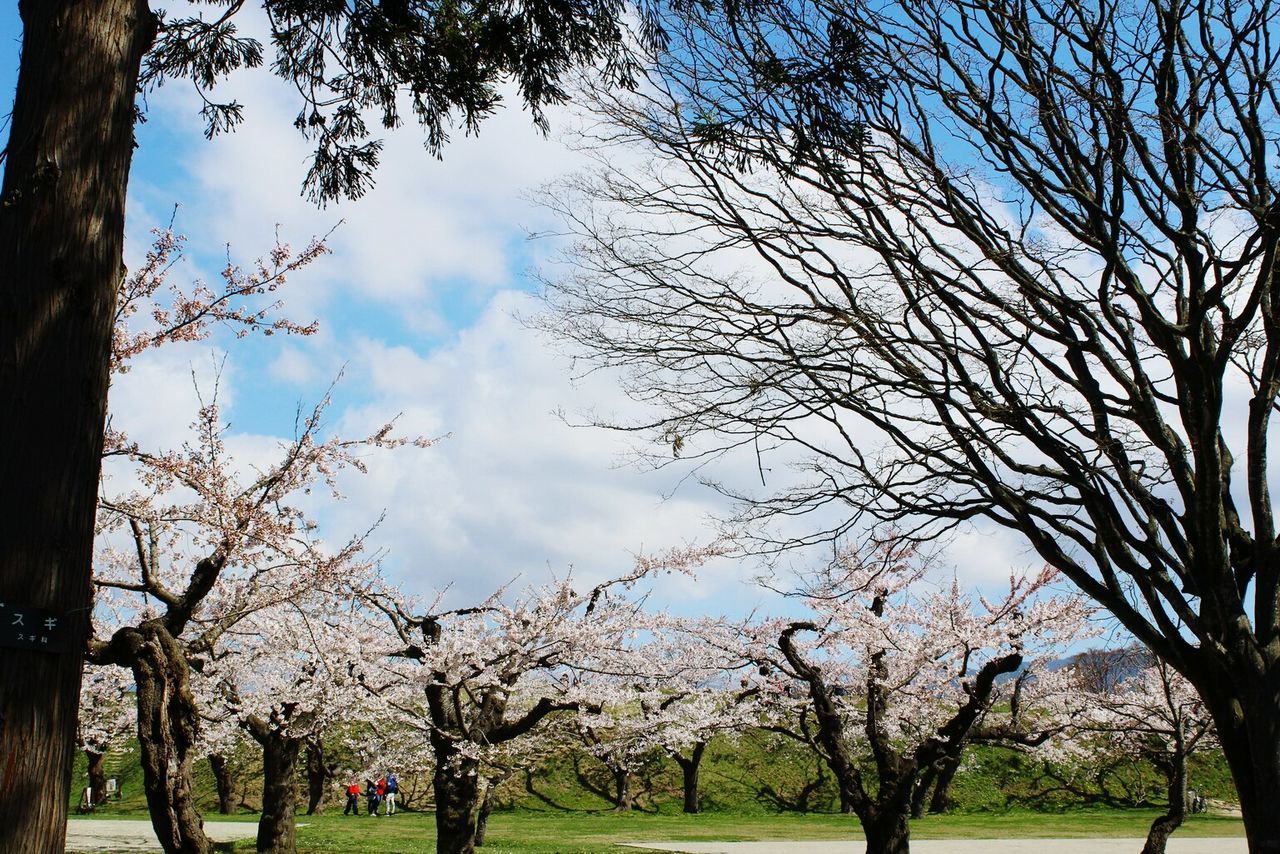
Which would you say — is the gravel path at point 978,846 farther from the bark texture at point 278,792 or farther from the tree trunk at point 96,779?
the tree trunk at point 96,779

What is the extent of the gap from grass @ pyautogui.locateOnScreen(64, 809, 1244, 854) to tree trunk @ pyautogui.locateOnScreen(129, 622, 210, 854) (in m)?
10.5

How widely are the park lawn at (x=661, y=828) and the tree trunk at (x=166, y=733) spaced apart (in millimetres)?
10504

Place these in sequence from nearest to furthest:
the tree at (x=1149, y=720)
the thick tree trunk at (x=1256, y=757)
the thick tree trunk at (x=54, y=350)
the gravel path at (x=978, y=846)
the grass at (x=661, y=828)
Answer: the thick tree trunk at (x=54, y=350)
the thick tree trunk at (x=1256, y=757)
the tree at (x=1149, y=720)
the gravel path at (x=978, y=846)
the grass at (x=661, y=828)

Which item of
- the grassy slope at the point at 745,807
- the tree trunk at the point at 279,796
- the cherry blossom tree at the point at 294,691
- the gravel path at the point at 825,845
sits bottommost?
the grassy slope at the point at 745,807

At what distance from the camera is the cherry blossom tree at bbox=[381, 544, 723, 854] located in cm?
1050

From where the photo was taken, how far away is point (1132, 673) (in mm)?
31453

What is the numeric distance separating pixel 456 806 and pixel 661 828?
11.8 meters

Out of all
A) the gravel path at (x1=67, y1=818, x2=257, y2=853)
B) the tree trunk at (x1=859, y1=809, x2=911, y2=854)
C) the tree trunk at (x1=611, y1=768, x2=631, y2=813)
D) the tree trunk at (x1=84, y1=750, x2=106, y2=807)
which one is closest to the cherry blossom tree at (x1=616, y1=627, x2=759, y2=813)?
the tree trunk at (x1=859, y1=809, x2=911, y2=854)

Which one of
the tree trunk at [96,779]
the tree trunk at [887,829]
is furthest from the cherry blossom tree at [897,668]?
the tree trunk at [96,779]

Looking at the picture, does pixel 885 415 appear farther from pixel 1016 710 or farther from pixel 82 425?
pixel 1016 710

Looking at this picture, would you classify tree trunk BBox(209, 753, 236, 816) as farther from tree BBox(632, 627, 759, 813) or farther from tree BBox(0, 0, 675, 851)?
tree BBox(0, 0, 675, 851)

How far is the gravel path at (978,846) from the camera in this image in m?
15.8

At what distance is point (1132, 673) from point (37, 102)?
34.9 m

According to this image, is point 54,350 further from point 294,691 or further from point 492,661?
point 294,691
